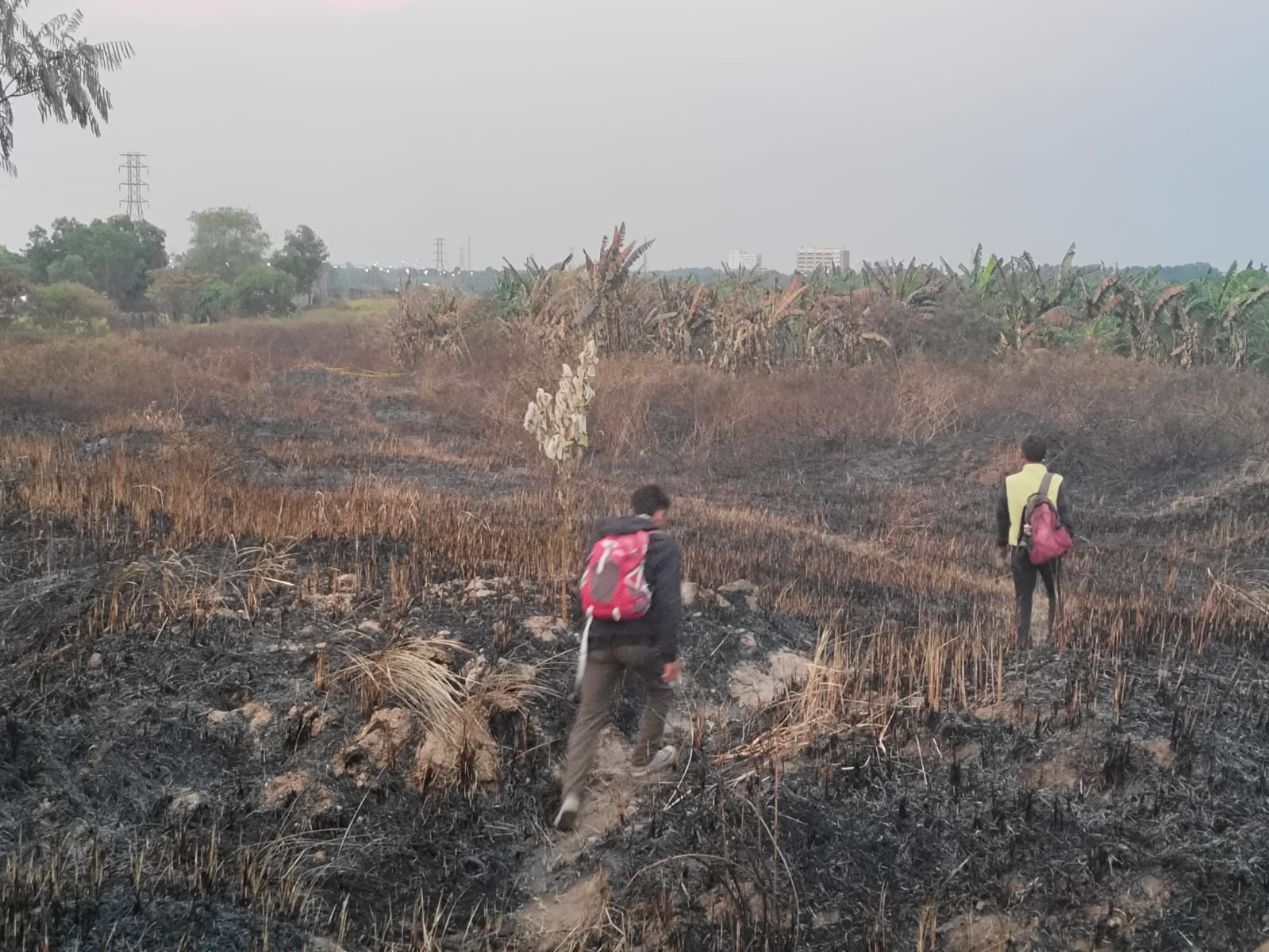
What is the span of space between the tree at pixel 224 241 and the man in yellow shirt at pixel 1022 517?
5892 cm

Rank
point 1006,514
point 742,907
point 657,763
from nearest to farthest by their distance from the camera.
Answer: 1. point 742,907
2. point 657,763
3. point 1006,514

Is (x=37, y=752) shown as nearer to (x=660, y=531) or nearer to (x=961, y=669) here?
(x=660, y=531)

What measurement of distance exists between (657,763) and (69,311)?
1204 inches

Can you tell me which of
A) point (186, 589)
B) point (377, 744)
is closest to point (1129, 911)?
point (377, 744)

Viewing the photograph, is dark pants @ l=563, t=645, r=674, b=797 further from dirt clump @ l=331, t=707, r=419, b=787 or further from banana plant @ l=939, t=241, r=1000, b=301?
banana plant @ l=939, t=241, r=1000, b=301

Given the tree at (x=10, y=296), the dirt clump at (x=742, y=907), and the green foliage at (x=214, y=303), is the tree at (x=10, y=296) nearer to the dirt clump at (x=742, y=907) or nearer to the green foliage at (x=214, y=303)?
the green foliage at (x=214, y=303)

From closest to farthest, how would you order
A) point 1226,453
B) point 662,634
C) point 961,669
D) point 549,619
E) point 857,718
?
point 662,634, point 857,718, point 961,669, point 549,619, point 1226,453

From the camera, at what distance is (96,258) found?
43406 mm

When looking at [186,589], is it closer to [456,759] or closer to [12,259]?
[456,759]

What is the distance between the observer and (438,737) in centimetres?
462

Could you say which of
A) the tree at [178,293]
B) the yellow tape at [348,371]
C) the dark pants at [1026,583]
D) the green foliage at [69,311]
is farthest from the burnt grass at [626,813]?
the tree at [178,293]

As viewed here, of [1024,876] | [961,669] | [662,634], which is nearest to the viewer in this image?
[1024,876]

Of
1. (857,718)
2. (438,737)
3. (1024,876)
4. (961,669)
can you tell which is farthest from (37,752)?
(961,669)

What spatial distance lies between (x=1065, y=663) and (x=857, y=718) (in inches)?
59.1
